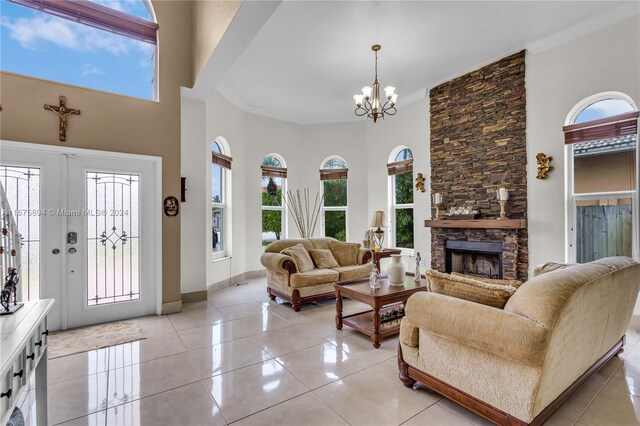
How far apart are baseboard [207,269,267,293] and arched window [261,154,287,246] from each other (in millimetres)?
660

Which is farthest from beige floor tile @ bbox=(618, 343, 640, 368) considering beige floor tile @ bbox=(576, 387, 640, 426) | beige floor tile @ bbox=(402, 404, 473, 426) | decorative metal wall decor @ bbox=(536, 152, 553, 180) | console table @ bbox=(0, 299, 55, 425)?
console table @ bbox=(0, 299, 55, 425)

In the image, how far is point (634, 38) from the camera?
357 cm

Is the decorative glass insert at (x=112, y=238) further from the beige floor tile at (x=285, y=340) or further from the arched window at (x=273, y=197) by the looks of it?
the arched window at (x=273, y=197)

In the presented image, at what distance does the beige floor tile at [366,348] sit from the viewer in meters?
2.92

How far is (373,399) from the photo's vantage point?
2271 millimetres

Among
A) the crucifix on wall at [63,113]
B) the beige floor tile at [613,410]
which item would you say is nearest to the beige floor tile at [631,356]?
the beige floor tile at [613,410]

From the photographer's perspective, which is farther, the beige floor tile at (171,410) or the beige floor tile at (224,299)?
the beige floor tile at (224,299)

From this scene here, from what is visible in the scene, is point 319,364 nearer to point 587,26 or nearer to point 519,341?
point 519,341

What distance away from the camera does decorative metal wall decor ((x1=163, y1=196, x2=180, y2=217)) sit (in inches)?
168

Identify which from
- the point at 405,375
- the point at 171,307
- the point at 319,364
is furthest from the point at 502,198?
the point at 171,307

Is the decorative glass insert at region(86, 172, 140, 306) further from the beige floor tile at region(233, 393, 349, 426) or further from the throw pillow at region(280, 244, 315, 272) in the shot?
the beige floor tile at region(233, 393, 349, 426)

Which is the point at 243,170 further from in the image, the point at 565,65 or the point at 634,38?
the point at 634,38

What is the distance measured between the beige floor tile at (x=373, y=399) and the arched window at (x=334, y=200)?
4939 millimetres

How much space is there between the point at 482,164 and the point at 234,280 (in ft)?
Result: 16.1
